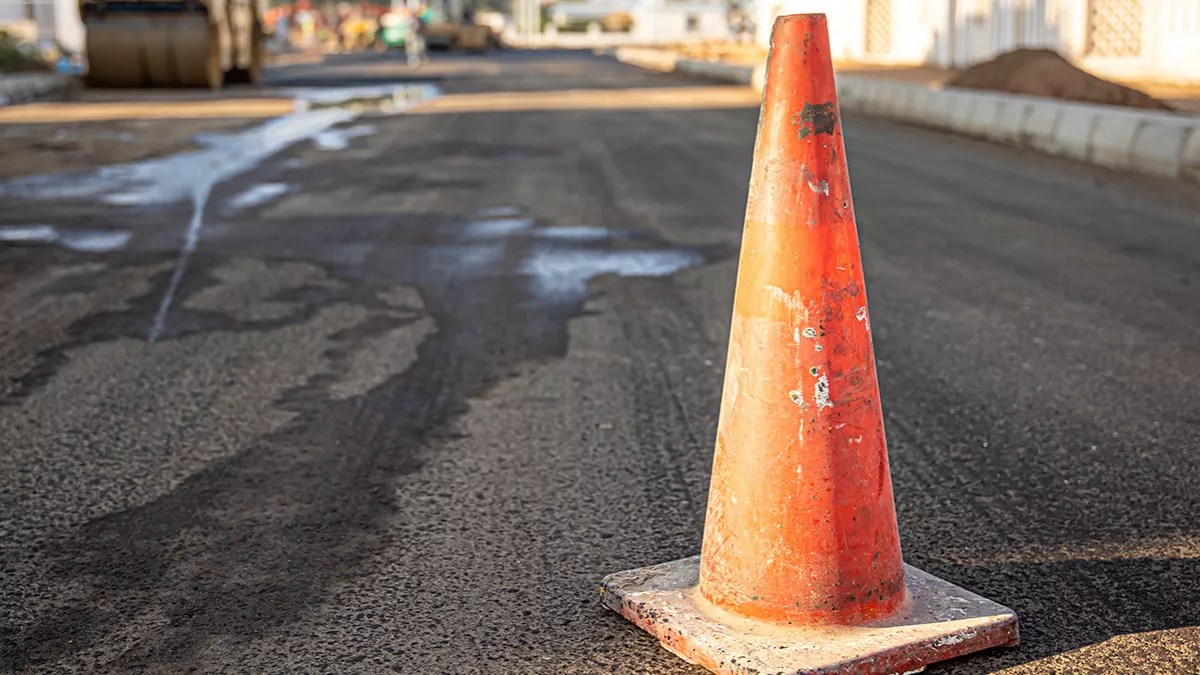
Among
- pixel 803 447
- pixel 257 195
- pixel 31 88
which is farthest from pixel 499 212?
pixel 31 88

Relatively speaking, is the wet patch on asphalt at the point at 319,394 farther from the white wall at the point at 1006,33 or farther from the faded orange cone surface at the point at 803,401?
the white wall at the point at 1006,33

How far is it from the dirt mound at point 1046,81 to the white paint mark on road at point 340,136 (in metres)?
7.55

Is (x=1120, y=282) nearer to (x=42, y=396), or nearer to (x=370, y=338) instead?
(x=370, y=338)

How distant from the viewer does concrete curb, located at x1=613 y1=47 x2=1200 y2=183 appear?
10383mm

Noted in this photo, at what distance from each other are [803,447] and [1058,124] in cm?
1068

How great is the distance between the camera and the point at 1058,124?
40.7 feet

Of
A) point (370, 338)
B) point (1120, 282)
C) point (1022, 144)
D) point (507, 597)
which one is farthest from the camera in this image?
point (1022, 144)

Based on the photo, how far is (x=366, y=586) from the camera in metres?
3.00

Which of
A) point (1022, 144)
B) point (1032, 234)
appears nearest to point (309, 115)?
point (1022, 144)

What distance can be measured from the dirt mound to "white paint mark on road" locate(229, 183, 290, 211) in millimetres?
8344

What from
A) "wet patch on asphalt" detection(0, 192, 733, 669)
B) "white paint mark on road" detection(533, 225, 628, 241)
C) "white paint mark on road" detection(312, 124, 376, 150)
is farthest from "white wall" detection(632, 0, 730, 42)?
"wet patch on asphalt" detection(0, 192, 733, 669)

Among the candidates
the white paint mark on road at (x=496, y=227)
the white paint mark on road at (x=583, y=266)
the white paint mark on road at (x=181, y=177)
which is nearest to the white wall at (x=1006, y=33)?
the white paint mark on road at (x=181, y=177)

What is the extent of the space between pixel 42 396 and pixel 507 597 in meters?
2.45

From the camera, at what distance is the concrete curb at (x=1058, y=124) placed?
10383 mm
